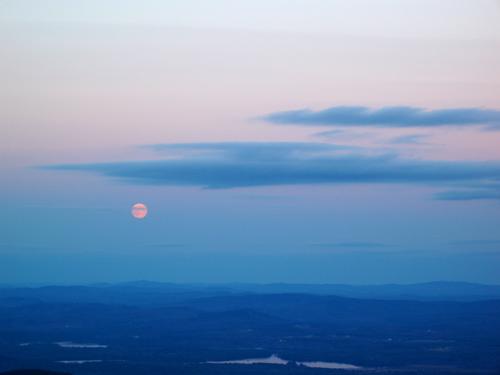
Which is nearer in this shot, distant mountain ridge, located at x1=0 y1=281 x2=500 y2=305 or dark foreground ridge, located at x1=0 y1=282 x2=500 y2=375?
dark foreground ridge, located at x1=0 y1=282 x2=500 y2=375

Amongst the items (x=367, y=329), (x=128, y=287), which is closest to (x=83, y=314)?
(x=367, y=329)

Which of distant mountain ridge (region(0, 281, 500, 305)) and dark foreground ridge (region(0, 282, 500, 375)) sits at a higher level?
distant mountain ridge (region(0, 281, 500, 305))

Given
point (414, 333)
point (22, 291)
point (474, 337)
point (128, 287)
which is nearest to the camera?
point (474, 337)

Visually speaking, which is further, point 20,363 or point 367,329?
point 367,329

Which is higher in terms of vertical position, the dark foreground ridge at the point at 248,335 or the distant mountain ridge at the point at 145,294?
the distant mountain ridge at the point at 145,294

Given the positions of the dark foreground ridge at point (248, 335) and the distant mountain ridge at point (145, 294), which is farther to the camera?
the distant mountain ridge at point (145, 294)

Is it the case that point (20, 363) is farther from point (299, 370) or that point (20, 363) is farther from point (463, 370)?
point (463, 370)

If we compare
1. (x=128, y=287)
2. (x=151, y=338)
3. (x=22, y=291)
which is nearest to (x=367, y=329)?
(x=151, y=338)

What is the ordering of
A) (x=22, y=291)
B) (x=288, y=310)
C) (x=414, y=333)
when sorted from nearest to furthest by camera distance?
(x=414, y=333) < (x=288, y=310) < (x=22, y=291)

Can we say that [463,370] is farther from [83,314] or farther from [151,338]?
[83,314]

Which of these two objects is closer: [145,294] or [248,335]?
[248,335]
